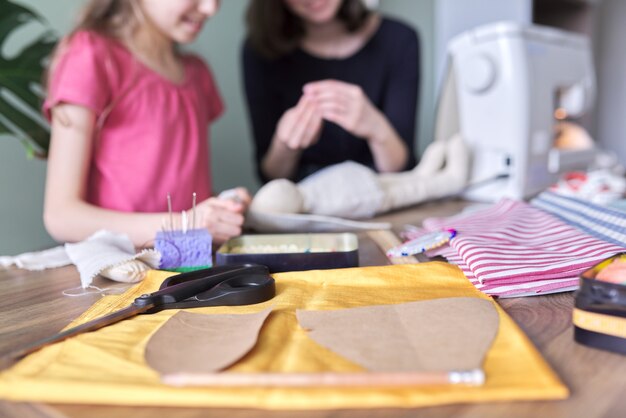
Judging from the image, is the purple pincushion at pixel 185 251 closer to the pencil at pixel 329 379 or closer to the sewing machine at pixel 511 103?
the pencil at pixel 329 379

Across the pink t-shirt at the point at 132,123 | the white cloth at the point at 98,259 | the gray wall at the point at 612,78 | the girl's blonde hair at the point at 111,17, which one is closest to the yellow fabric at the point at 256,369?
the white cloth at the point at 98,259

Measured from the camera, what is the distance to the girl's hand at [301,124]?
101 cm

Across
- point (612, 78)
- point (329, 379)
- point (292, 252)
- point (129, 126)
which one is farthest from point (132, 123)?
point (612, 78)

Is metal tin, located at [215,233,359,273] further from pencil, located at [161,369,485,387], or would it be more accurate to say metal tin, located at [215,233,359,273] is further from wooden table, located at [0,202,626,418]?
pencil, located at [161,369,485,387]

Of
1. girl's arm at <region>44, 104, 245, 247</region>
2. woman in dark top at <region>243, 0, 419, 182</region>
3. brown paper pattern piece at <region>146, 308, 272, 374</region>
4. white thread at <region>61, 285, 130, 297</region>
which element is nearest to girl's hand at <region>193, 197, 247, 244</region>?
girl's arm at <region>44, 104, 245, 247</region>

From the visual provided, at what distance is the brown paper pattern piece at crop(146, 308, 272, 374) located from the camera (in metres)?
0.33

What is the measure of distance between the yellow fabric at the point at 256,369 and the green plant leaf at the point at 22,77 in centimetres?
56

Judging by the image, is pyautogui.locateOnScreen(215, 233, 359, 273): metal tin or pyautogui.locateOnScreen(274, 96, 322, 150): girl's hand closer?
pyautogui.locateOnScreen(215, 233, 359, 273): metal tin

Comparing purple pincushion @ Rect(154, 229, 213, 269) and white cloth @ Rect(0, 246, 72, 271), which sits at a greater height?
purple pincushion @ Rect(154, 229, 213, 269)

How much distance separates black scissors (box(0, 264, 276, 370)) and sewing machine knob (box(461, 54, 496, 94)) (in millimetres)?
733

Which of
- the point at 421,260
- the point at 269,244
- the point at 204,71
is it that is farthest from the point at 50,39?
the point at 421,260

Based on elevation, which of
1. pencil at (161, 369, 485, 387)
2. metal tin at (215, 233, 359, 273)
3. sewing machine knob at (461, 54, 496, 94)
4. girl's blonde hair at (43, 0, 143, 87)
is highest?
girl's blonde hair at (43, 0, 143, 87)

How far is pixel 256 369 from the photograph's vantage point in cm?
33

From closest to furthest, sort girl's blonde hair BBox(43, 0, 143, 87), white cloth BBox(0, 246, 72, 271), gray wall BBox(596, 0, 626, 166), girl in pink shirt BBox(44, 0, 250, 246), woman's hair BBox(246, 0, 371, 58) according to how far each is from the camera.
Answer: white cloth BBox(0, 246, 72, 271) < girl in pink shirt BBox(44, 0, 250, 246) < girl's blonde hair BBox(43, 0, 143, 87) < woman's hair BBox(246, 0, 371, 58) < gray wall BBox(596, 0, 626, 166)
